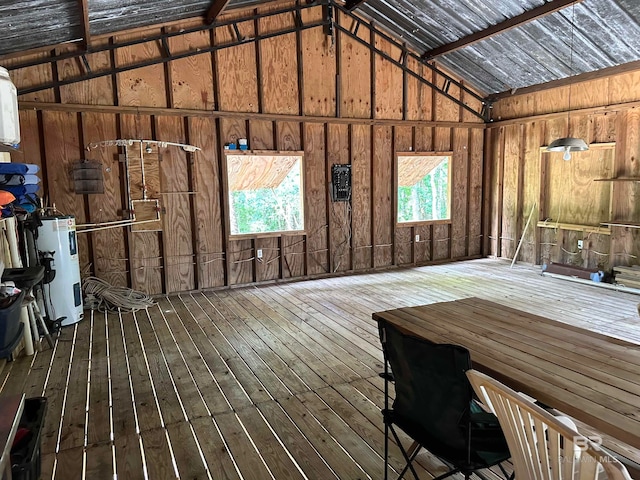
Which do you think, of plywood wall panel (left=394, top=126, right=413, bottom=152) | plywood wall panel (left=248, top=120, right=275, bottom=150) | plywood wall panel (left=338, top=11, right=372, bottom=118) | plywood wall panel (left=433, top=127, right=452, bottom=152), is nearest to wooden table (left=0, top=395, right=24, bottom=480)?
plywood wall panel (left=248, top=120, right=275, bottom=150)

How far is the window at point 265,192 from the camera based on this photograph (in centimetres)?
667

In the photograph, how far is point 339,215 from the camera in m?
7.42

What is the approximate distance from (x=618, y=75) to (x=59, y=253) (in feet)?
25.5

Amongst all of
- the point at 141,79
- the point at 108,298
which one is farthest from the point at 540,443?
the point at 141,79

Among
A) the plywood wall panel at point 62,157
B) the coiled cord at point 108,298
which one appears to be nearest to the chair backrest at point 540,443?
the coiled cord at point 108,298

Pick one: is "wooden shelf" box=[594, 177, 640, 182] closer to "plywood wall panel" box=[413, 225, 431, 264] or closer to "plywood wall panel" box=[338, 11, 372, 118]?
"plywood wall panel" box=[413, 225, 431, 264]

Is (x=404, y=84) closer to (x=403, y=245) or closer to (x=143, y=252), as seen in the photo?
(x=403, y=245)

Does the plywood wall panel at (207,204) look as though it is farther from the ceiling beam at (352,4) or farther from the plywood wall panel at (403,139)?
the plywood wall panel at (403,139)

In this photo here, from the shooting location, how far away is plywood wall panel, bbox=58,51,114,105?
554cm

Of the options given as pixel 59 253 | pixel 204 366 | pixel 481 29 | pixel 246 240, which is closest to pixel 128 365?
pixel 204 366

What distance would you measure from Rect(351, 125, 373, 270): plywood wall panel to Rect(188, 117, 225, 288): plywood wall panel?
7.52 feet

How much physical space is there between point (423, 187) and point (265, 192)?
307cm

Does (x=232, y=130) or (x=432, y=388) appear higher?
(x=232, y=130)

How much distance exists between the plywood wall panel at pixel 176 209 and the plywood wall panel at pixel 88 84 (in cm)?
72
